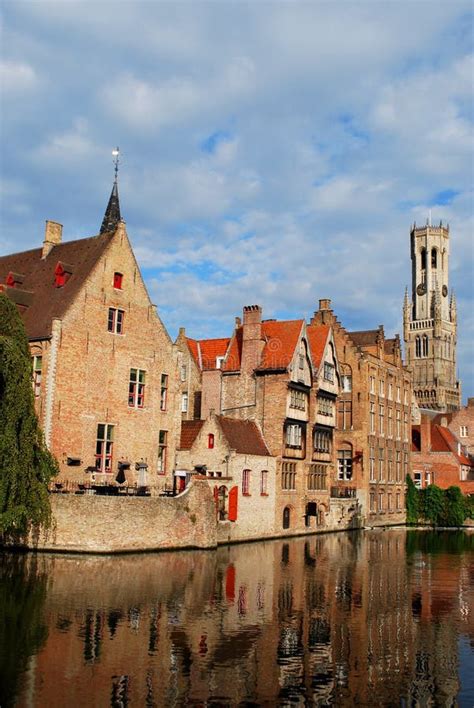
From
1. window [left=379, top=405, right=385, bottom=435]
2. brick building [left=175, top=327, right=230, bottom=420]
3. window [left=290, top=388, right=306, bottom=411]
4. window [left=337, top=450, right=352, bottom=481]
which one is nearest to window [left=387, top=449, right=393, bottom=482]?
window [left=379, top=405, right=385, bottom=435]

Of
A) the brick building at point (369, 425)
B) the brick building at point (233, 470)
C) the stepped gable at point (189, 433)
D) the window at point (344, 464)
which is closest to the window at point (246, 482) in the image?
the brick building at point (233, 470)

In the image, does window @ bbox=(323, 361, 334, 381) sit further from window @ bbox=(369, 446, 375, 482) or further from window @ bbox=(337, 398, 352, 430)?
window @ bbox=(369, 446, 375, 482)

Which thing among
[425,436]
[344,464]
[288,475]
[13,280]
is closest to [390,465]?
[344,464]

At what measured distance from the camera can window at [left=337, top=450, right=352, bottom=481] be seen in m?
62.9

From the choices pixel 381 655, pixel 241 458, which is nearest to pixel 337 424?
pixel 241 458

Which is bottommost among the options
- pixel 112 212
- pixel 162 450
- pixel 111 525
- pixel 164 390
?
pixel 111 525

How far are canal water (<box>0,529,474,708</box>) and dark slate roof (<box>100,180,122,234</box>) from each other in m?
40.6

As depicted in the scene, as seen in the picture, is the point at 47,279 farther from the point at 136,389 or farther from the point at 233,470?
the point at 233,470

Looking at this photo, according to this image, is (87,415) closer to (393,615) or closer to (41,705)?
(393,615)

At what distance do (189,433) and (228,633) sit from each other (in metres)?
28.6

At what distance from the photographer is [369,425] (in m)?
63.8

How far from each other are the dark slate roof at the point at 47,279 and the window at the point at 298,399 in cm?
1607

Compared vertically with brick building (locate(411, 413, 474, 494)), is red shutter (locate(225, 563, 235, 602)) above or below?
below

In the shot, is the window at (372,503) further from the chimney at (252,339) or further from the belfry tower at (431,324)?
the belfry tower at (431,324)
